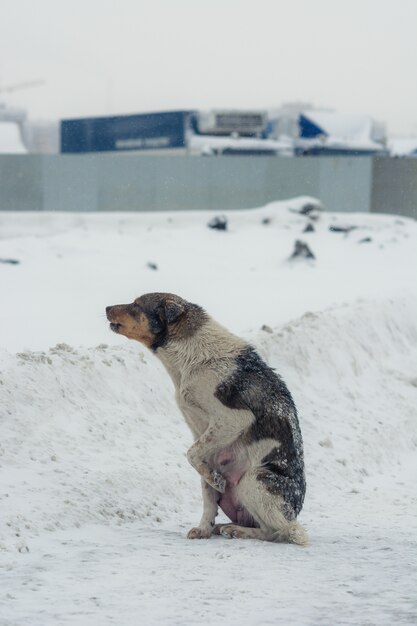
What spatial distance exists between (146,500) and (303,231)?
2040cm

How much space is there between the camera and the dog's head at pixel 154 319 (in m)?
7.53

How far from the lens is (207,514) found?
7453 millimetres

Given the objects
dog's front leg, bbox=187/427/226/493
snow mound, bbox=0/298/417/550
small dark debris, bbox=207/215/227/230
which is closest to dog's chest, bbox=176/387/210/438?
dog's front leg, bbox=187/427/226/493

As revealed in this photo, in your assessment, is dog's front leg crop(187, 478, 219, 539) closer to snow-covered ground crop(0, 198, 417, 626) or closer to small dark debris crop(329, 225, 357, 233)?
snow-covered ground crop(0, 198, 417, 626)

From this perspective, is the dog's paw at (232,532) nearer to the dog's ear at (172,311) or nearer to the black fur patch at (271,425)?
the black fur patch at (271,425)

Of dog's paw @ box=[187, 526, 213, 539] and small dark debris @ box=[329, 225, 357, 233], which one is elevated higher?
dog's paw @ box=[187, 526, 213, 539]

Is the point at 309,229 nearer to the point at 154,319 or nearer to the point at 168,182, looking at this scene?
the point at 168,182

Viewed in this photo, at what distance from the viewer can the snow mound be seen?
804cm

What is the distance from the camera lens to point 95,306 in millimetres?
16703

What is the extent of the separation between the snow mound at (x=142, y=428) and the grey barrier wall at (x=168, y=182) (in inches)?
674

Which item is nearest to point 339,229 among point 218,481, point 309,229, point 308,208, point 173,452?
point 309,229

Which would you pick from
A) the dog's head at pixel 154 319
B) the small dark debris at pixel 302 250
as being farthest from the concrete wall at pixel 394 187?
the dog's head at pixel 154 319

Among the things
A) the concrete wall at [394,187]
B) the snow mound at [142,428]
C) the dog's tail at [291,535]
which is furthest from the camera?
the concrete wall at [394,187]

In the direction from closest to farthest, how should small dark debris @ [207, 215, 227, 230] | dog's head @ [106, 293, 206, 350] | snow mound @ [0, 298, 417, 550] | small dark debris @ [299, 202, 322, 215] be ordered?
dog's head @ [106, 293, 206, 350]
snow mound @ [0, 298, 417, 550]
small dark debris @ [207, 215, 227, 230]
small dark debris @ [299, 202, 322, 215]
